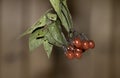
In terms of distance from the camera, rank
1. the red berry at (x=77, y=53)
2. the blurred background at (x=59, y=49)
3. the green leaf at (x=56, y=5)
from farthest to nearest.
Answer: the blurred background at (x=59, y=49)
the red berry at (x=77, y=53)
the green leaf at (x=56, y=5)

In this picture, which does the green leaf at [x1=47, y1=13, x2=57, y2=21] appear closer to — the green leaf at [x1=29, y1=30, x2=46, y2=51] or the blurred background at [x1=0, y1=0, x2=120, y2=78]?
the green leaf at [x1=29, y1=30, x2=46, y2=51]

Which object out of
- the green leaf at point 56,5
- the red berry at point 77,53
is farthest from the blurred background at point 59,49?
the green leaf at point 56,5

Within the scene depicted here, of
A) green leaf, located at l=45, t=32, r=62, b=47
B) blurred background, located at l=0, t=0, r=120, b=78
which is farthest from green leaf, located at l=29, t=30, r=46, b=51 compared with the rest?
blurred background, located at l=0, t=0, r=120, b=78

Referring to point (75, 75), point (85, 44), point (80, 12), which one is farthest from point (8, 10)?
point (85, 44)

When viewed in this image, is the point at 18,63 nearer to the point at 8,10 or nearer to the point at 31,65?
A: the point at 31,65

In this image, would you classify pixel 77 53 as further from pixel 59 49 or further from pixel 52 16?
pixel 59 49

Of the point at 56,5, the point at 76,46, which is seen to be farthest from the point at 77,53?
the point at 56,5

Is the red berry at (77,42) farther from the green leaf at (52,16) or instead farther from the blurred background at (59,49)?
the blurred background at (59,49)
